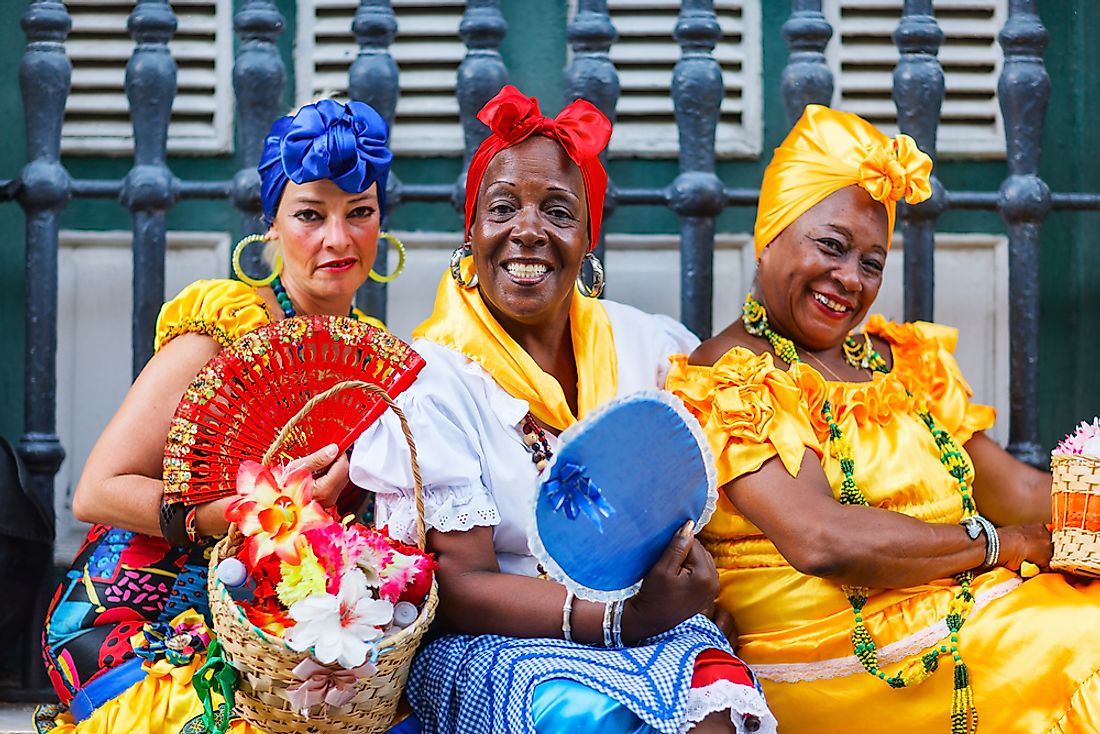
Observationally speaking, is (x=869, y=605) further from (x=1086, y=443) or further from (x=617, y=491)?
(x=617, y=491)

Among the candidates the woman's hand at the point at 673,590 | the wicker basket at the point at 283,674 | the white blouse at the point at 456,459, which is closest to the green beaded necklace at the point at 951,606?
the woman's hand at the point at 673,590

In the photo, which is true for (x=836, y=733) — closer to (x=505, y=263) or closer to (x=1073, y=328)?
(x=505, y=263)

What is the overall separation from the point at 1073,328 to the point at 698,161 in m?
1.65

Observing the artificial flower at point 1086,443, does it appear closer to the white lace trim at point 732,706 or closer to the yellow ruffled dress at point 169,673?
the white lace trim at point 732,706

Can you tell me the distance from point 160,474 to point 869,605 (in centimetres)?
174

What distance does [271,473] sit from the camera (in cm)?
259

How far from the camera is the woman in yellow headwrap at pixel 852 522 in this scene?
9.84ft

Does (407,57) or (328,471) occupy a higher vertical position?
(407,57)

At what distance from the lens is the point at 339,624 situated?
96.7 inches

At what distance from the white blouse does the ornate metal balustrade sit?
954 millimetres

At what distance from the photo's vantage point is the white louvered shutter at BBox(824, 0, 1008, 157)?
15.3 feet

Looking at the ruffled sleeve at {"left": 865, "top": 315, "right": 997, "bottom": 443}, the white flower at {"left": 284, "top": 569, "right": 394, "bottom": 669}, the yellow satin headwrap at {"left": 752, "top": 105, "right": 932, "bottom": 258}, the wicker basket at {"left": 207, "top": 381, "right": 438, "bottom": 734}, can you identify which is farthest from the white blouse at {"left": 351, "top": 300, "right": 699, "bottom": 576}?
the ruffled sleeve at {"left": 865, "top": 315, "right": 997, "bottom": 443}

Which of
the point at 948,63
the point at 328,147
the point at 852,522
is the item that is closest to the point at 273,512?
the point at 328,147

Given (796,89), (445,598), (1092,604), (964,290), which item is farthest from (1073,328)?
(445,598)
